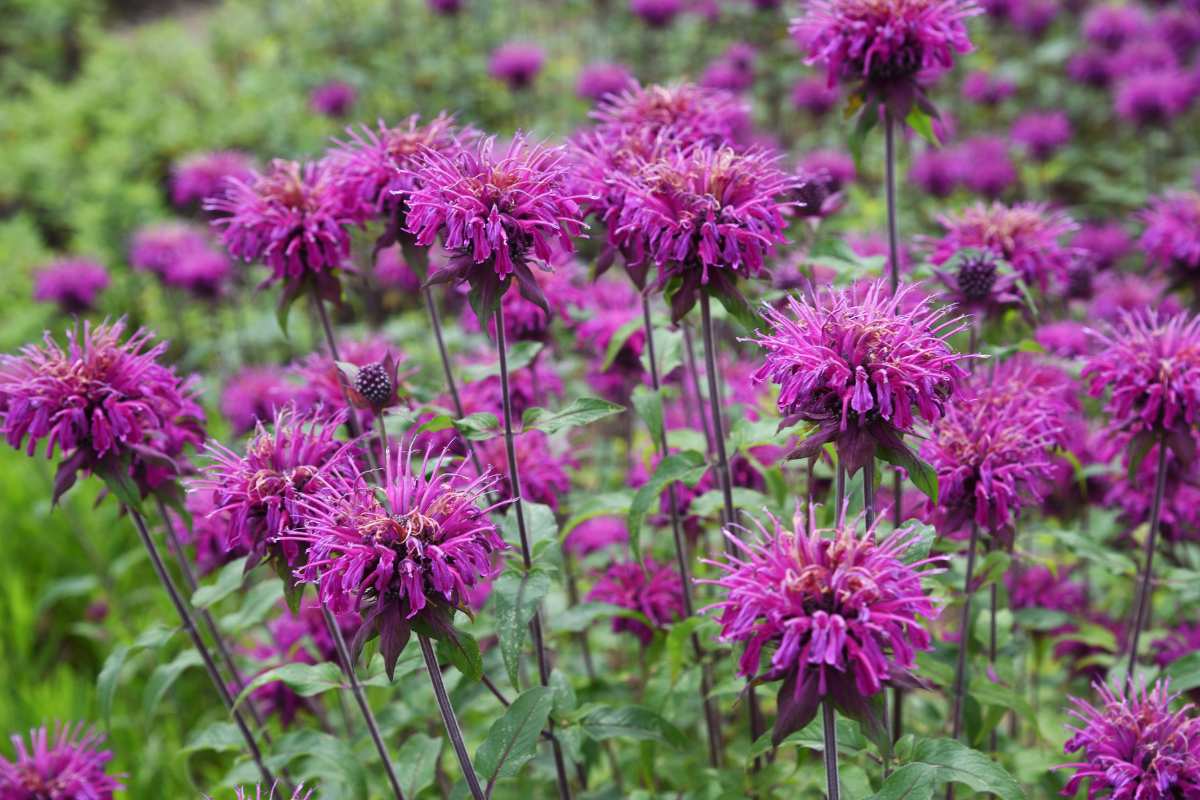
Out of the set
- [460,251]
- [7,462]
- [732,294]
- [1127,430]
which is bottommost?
[7,462]

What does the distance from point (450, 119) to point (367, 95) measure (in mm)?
4314

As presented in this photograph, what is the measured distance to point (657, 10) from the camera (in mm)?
5352

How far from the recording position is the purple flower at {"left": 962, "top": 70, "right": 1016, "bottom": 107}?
5.19m

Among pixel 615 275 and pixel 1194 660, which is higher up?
pixel 615 275

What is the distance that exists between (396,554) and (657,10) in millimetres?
4557

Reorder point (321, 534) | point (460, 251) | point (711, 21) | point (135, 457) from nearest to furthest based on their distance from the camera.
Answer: point (321, 534) < point (460, 251) < point (135, 457) < point (711, 21)

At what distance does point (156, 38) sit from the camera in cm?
960

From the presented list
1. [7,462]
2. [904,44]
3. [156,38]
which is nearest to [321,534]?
[904,44]

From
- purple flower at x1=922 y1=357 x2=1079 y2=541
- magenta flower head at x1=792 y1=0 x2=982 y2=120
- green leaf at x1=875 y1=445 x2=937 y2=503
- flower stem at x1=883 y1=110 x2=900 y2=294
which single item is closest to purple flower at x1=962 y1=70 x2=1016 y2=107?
magenta flower head at x1=792 y1=0 x2=982 y2=120

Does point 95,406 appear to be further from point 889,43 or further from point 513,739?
point 889,43

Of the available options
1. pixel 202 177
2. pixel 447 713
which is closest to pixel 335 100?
pixel 202 177

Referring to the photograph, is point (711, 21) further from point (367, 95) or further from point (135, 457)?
point (135, 457)

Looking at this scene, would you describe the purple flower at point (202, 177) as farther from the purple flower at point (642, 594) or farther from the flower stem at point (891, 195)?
the flower stem at point (891, 195)

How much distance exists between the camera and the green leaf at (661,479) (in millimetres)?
1846
